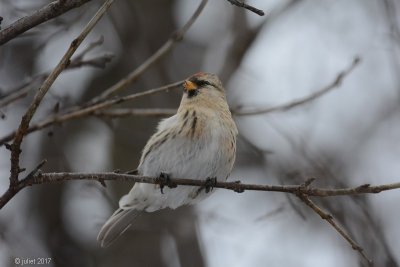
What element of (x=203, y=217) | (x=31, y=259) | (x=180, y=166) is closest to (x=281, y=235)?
(x=203, y=217)

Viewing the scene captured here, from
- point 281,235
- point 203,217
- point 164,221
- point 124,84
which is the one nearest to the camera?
point 124,84

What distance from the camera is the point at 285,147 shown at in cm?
740

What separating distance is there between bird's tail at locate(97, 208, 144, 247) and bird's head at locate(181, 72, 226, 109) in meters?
0.91

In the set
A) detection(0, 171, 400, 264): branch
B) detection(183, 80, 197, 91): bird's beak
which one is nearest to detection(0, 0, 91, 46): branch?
detection(0, 171, 400, 264): branch

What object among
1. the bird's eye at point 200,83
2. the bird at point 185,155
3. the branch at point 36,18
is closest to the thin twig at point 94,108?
the bird at point 185,155

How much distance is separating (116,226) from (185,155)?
776mm

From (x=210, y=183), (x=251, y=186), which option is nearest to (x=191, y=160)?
(x=210, y=183)

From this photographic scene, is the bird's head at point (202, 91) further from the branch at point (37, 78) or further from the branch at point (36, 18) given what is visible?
the branch at point (36, 18)

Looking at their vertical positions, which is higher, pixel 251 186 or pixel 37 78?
pixel 37 78

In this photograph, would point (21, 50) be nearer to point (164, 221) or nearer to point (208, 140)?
point (164, 221)

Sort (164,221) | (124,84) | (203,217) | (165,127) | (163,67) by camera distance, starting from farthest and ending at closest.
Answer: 1. (163,67)
2. (164,221)
3. (203,217)
4. (165,127)
5. (124,84)

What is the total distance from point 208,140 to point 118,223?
3.03 feet

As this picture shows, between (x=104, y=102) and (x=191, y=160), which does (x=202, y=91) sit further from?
(x=104, y=102)

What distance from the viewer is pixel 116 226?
443cm
